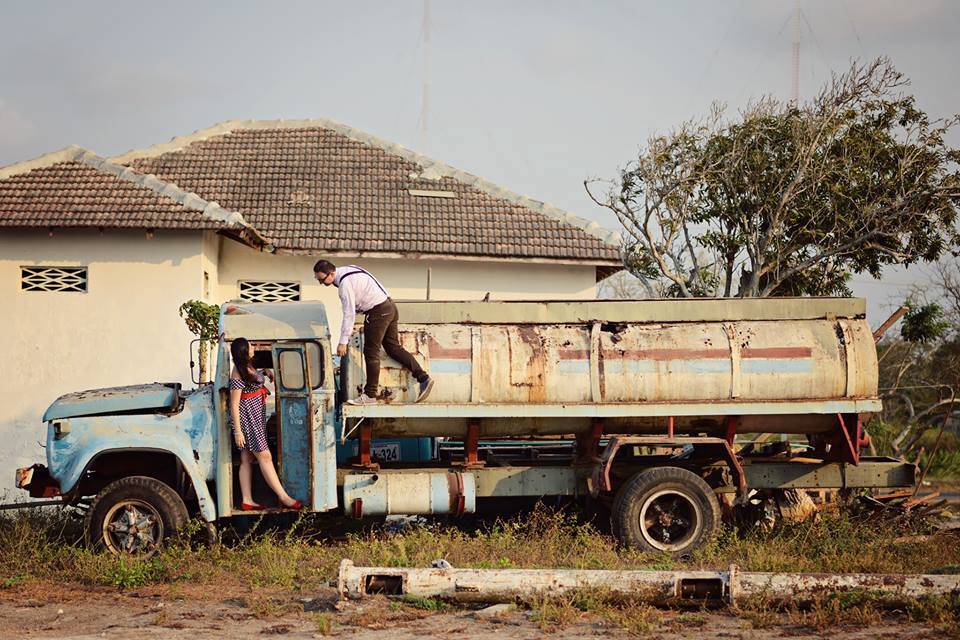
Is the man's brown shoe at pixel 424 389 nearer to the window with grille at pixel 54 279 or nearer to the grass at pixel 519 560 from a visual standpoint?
the grass at pixel 519 560

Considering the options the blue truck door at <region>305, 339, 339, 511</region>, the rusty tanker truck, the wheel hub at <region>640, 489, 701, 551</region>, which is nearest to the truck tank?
the rusty tanker truck

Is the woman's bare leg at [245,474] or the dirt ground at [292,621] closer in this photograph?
the dirt ground at [292,621]

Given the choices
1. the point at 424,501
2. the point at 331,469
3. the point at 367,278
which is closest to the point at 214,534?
the point at 331,469

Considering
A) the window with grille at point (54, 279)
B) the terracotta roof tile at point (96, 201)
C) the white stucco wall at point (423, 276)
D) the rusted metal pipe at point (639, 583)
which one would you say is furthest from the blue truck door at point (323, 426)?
the window with grille at point (54, 279)

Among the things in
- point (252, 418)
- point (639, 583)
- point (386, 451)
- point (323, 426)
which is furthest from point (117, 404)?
point (639, 583)

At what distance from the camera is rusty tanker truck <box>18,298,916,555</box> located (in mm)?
9789

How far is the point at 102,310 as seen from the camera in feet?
59.1

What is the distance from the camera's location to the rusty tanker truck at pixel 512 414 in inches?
385

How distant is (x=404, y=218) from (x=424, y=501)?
35.5ft

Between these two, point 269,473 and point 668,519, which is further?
point 668,519

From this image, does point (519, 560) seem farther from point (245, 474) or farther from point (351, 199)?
point (351, 199)

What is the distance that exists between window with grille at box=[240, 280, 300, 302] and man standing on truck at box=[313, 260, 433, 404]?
389 inches

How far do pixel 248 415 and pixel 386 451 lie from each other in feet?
6.16

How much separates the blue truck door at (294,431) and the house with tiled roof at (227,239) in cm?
633
